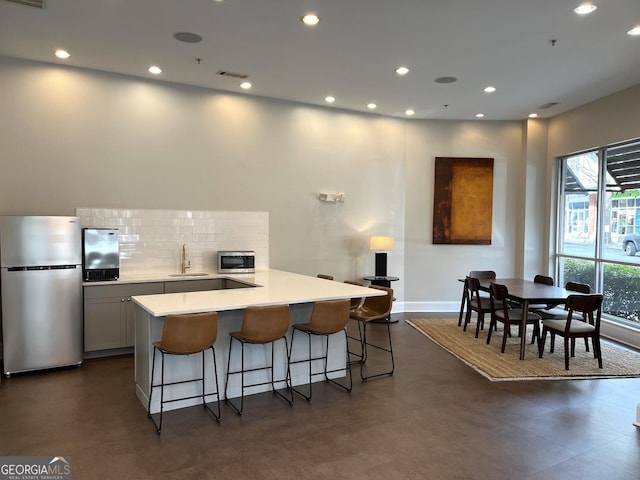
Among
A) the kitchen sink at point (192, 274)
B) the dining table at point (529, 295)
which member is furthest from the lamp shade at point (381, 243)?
the kitchen sink at point (192, 274)

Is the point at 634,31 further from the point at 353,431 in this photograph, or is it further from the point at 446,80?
the point at 353,431

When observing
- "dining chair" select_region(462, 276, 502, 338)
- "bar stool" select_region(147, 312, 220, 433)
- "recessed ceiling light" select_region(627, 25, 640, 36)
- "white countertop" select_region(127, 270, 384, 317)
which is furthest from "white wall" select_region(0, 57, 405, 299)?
"recessed ceiling light" select_region(627, 25, 640, 36)

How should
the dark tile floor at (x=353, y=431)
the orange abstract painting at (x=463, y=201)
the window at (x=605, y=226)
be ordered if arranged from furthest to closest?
the orange abstract painting at (x=463, y=201) → the window at (x=605, y=226) → the dark tile floor at (x=353, y=431)

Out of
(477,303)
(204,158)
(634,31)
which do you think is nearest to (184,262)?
(204,158)

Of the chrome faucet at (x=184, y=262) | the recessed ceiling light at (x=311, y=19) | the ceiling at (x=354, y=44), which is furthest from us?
the chrome faucet at (x=184, y=262)

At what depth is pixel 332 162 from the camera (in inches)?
292

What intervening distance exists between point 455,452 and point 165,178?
4802mm

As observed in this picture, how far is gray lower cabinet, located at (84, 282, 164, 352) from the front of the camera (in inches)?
201

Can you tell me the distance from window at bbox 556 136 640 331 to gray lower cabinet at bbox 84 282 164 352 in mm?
→ 6540

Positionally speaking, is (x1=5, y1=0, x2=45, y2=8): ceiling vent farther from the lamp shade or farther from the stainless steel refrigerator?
the lamp shade

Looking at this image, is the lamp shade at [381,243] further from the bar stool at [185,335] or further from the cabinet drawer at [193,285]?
the bar stool at [185,335]

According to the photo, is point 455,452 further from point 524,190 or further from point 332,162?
point 524,190

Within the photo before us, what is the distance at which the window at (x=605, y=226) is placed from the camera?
6.32 m

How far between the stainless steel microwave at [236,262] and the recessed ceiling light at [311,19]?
3169 mm
